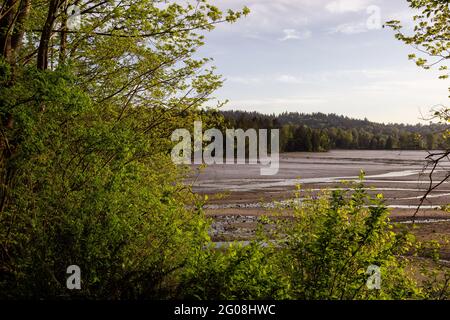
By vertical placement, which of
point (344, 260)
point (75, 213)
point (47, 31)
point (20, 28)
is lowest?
point (344, 260)

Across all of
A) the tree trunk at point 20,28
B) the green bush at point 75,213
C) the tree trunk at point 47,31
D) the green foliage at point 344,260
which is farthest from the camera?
the tree trunk at point 20,28

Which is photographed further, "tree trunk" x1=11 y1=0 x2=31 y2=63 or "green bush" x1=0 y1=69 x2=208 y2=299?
"tree trunk" x1=11 y1=0 x2=31 y2=63

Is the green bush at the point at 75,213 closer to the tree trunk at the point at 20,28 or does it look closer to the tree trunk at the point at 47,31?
the tree trunk at the point at 47,31

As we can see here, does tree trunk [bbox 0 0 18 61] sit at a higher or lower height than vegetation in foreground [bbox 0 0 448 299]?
higher

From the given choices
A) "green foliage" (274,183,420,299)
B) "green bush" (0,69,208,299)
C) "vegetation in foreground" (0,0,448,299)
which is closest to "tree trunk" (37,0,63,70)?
"vegetation in foreground" (0,0,448,299)

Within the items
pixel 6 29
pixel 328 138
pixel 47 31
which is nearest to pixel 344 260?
pixel 47 31

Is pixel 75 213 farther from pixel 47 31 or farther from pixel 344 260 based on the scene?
pixel 47 31

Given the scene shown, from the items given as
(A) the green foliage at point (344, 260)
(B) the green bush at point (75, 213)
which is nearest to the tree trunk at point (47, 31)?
(B) the green bush at point (75, 213)

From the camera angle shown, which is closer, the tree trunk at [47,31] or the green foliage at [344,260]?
the green foliage at [344,260]

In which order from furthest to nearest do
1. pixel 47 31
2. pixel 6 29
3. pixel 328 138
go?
1. pixel 328 138
2. pixel 47 31
3. pixel 6 29

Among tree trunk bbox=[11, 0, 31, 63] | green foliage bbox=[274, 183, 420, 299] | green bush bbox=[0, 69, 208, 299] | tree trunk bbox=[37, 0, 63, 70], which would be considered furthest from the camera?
tree trunk bbox=[11, 0, 31, 63]

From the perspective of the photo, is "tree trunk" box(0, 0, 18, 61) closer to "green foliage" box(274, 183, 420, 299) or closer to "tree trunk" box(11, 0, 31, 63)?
"tree trunk" box(11, 0, 31, 63)

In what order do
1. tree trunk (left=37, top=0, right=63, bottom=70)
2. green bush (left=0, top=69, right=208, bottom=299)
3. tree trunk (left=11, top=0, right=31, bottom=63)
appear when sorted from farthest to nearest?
tree trunk (left=11, top=0, right=31, bottom=63)
tree trunk (left=37, top=0, right=63, bottom=70)
green bush (left=0, top=69, right=208, bottom=299)

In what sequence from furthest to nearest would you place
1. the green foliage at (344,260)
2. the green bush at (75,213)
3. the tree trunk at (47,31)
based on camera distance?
the tree trunk at (47,31)
the green bush at (75,213)
the green foliage at (344,260)
